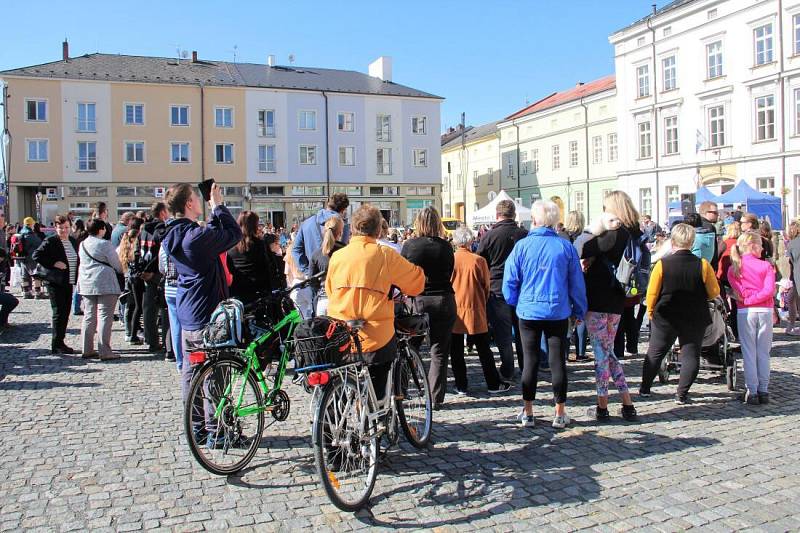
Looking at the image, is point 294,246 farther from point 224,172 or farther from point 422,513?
point 224,172

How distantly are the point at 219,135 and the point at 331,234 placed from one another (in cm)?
4294

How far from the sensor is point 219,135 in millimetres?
47688

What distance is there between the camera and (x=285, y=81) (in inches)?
1964

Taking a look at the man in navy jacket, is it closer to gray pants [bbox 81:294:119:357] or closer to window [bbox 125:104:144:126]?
gray pants [bbox 81:294:119:357]

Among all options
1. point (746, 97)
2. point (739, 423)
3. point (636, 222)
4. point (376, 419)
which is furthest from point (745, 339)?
point (746, 97)

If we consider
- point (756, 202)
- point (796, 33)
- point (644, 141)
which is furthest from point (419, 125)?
point (756, 202)

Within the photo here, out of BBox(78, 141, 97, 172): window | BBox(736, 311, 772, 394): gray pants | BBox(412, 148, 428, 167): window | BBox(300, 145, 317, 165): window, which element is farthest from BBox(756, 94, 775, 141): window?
BBox(78, 141, 97, 172): window

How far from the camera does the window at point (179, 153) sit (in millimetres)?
46938

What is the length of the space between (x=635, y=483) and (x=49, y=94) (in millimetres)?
48167

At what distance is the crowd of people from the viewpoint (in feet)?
16.1

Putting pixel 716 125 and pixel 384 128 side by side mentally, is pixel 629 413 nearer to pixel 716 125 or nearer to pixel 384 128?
pixel 716 125

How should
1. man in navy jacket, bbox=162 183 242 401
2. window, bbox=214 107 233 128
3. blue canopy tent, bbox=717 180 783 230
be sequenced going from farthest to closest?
window, bbox=214 107 233 128
blue canopy tent, bbox=717 180 783 230
man in navy jacket, bbox=162 183 242 401

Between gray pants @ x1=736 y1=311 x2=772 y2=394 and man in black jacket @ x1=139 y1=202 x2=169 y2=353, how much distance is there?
22.4 ft

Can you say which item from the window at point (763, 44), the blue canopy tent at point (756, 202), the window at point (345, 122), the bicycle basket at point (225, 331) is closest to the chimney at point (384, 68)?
the window at point (345, 122)
